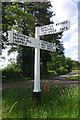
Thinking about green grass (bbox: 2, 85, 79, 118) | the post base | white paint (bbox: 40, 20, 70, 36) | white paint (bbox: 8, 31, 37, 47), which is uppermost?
white paint (bbox: 40, 20, 70, 36)

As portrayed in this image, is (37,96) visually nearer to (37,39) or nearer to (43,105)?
(43,105)

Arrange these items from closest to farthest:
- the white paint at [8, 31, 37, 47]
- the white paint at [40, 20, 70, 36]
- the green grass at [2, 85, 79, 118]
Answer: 1. the green grass at [2, 85, 79, 118]
2. the white paint at [8, 31, 37, 47]
3. the white paint at [40, 20, 70, 36]

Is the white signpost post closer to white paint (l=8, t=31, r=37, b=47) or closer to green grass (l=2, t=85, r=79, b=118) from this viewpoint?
white paint (l=8, t=31, r=37, b=47)

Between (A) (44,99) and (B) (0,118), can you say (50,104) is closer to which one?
(A) (44,99)

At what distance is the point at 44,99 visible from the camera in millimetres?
4363

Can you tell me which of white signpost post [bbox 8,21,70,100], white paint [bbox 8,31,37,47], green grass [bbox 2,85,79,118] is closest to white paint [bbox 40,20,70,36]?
white signpost post [bbox 8,21,70,100]

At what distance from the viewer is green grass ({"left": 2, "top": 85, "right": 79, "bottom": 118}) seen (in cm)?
358

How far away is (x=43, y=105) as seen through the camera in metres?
4.04

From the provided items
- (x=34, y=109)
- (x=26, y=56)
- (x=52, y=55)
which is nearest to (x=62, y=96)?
(x=34, y=109)

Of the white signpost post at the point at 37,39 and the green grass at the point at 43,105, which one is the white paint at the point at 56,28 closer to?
the white signpost post at the point at 37,39

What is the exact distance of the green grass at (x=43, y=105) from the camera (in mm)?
3576

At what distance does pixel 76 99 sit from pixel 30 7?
9.53ft

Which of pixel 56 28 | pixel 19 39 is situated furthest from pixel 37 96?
pixel 56 28

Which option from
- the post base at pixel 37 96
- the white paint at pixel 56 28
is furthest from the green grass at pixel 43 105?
the white paint at pixel 56 28
